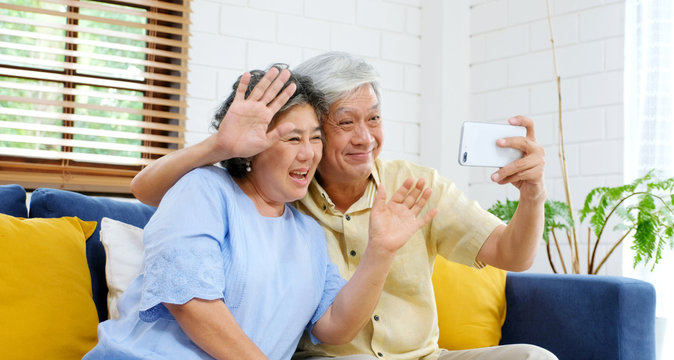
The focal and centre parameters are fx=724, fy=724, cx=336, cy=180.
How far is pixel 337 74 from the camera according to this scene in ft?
5.85

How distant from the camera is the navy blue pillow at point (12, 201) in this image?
192 cm

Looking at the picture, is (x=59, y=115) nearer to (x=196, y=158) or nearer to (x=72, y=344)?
(x=72, y=344)

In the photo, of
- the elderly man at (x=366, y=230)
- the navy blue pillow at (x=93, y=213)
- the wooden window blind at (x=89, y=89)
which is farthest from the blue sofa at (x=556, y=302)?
the wooden window blind at (x=89, y=89)

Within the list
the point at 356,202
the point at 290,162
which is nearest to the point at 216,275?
the point at 290,162

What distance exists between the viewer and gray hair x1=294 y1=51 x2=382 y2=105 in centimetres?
177

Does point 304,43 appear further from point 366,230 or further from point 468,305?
point 366,230

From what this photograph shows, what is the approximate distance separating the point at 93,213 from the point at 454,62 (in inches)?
85.9

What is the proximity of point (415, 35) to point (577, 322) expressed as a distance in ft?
6.27

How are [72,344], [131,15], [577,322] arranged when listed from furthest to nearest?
[131,15] → [577,322] → [72,344]

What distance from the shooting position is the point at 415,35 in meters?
3.71

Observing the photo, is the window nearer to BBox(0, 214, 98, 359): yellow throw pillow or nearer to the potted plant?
the potted plant

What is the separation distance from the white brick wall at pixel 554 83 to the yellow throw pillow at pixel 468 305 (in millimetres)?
829

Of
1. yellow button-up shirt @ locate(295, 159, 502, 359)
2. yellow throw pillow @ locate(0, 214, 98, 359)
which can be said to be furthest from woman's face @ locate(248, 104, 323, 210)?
yellow throw pillow @ locate(0, 214, 98, 359)

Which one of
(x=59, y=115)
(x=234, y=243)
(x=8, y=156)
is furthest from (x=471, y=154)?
(x=8, y=156)
